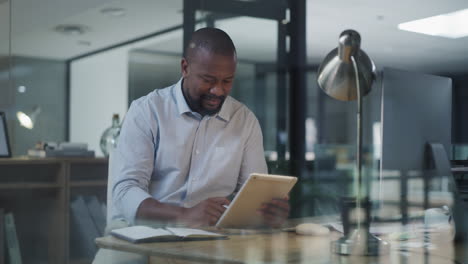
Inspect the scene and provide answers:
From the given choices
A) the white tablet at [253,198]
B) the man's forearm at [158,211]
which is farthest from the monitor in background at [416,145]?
the man's forearm at [158,211]

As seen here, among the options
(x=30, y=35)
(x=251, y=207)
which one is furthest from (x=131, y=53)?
(x=251, y=207)

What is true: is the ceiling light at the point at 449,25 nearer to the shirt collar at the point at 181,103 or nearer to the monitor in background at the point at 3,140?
the shirt collar at the point at 181,103

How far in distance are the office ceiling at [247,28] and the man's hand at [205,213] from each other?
1627 millimetres

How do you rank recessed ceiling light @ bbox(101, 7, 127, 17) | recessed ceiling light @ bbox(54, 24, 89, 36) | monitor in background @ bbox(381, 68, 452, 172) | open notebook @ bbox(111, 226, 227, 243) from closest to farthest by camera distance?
open notebook @ bbox(111, 226, 227, 243)
monitor in background @ bbox(381, 68, 452, 172)
recessed ceiling light @ bbox(54, 24, 89, 36)
recessed ceiling light @ bbox(101, 7, 127, 17)

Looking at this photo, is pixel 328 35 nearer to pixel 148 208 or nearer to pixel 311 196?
pixel 311 196

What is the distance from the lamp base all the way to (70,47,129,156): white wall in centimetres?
255

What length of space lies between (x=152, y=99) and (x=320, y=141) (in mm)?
2459

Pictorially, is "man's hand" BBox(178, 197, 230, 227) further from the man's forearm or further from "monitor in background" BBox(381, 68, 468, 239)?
"monitor in background" BBox(381, 68, 468, 239)

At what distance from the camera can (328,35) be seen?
4.30 meters

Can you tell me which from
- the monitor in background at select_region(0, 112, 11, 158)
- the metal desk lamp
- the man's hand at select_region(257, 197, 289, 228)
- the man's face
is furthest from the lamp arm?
the monitor in background at select_region(0, 112, 11, 158)

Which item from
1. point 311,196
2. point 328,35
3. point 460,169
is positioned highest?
point 328,35

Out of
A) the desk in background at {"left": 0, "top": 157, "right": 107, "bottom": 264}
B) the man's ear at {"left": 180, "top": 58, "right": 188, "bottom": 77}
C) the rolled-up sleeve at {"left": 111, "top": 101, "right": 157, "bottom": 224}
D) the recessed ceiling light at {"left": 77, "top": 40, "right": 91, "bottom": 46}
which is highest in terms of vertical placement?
the recessed ceiling light at {"left": 77, "top": 40, "right": 91, "bottom": 46}

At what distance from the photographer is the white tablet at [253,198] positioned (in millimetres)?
1549

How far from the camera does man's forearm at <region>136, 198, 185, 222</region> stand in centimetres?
178
